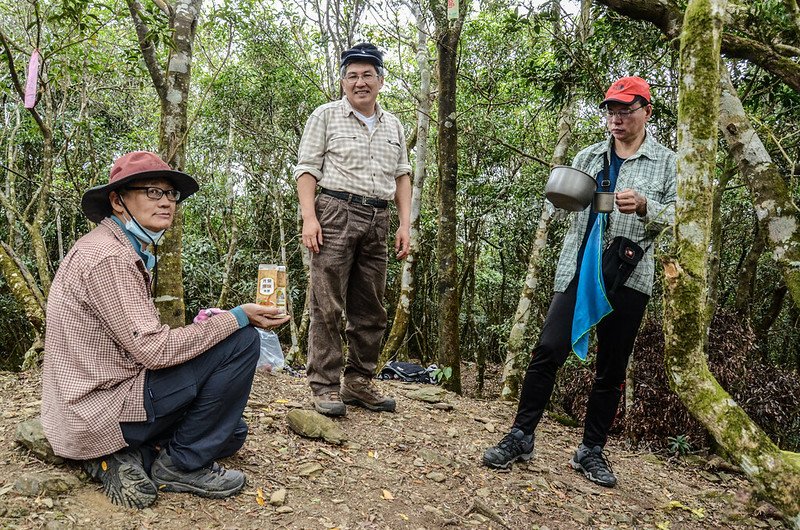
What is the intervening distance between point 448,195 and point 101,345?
372 cm

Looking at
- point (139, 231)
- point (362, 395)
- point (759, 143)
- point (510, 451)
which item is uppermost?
point (759, 143)

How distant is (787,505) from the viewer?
1.82 meters

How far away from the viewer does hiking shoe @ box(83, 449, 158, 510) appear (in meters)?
2.28

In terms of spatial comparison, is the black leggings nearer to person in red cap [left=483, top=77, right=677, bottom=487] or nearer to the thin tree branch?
person in red cap [left=483, top=77, right=677, bottom=487]

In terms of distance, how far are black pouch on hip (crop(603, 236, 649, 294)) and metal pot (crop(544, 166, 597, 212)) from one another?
376mm

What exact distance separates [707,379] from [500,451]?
1651mm

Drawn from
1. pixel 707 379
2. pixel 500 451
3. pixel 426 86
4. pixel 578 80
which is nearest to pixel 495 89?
pixel 426 86

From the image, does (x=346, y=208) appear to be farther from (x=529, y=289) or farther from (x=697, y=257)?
(x=529, y=289)

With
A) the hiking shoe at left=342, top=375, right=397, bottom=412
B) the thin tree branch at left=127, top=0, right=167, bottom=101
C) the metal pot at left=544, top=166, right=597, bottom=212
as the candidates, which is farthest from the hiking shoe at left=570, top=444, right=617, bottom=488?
the thin tree branch at left=127, top=0, right=167, bottom=101

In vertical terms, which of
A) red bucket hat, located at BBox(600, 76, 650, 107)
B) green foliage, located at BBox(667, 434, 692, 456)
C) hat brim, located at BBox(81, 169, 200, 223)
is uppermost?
red bucket hat, located at BBox(600, 76, 650, 107)

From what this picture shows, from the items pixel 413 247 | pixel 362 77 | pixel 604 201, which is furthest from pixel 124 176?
pixel 413 247

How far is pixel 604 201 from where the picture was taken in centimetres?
304

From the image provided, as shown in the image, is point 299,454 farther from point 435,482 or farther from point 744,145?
point 744,145

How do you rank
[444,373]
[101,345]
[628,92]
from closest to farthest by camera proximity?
[101,345] → [628,92] → [444,373]
